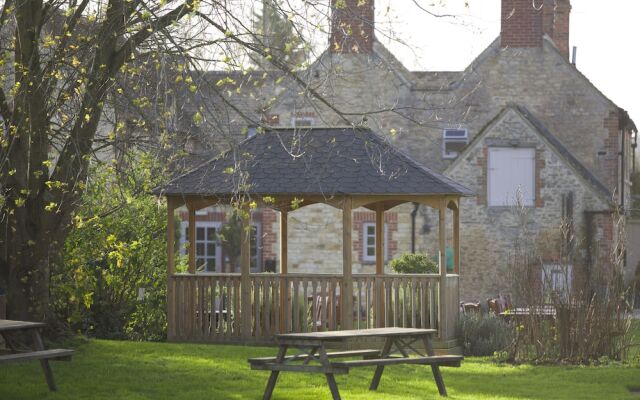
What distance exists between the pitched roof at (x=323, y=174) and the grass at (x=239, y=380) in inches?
107

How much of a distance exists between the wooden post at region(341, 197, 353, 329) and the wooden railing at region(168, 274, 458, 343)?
15 cm

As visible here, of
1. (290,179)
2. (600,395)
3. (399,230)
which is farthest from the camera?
(399,230)

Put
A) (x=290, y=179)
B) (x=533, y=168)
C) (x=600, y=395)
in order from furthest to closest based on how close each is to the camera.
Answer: (x=533, y=168), (x=290, y=179), (x=600, y=395)

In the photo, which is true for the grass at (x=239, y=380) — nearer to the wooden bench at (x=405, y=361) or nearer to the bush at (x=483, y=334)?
the wooden bench at (x=405, y=361)

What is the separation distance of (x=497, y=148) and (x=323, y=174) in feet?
46.5

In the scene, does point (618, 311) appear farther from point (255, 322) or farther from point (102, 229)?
point (102, 229)

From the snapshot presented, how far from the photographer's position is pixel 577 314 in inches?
683

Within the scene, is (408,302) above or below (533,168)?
A: below

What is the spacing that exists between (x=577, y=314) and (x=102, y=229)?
7.46m

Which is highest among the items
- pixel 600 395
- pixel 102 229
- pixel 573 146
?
pixel 573 146

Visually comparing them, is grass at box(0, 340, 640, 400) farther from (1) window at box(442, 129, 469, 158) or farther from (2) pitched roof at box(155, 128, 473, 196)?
(1) window at box(442, 129, 469, 158)

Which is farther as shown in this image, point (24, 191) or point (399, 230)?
point (399, 230)

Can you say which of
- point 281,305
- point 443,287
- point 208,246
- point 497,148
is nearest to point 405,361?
point 443,287

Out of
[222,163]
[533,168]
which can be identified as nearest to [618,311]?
[222,163]
